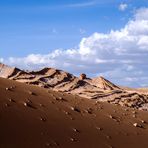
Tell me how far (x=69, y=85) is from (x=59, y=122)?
11644mm

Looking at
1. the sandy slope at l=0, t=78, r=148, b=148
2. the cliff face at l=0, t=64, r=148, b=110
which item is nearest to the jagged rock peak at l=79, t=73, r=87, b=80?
the cliff face at l=0, t=64, r=148, b=110

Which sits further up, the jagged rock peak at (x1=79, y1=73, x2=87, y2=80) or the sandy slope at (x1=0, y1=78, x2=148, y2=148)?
the jagged rock peak at (x1=79, y1=73, x2=87, y2=80)

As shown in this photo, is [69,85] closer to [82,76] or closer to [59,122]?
[82,76]

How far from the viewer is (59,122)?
32.3 ft

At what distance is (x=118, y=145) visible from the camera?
996 cm

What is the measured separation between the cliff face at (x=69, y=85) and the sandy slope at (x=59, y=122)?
270 inches

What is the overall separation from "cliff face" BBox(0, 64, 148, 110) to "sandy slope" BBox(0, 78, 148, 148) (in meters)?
6.86

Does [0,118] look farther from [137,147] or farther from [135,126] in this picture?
[135,126]

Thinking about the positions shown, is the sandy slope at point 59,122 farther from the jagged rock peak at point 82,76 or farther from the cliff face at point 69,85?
the jagged rock peak at point 82,76

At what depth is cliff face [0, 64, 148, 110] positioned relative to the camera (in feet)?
64.7

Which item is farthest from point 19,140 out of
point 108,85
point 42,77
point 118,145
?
point 108,85

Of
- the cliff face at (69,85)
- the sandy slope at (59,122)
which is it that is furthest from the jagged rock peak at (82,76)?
the sandy slope at (59,122)

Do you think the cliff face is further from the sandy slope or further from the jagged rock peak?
the sandy slope

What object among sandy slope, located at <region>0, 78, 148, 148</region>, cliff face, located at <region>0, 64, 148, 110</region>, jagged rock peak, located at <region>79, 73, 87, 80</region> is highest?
jagged rock peak, located at <region>79, 73, 87, 80</region>
